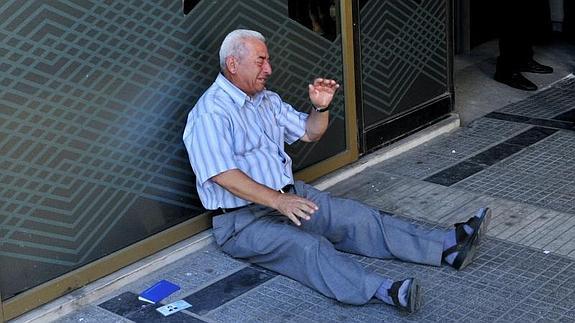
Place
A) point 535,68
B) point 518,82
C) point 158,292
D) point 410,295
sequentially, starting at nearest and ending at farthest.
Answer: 1. point 410,295
2. point 158,292
3. point 518,82
4. point 535,68

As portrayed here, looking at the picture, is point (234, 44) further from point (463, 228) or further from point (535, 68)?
point (535, 68)

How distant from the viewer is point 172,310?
3.99m

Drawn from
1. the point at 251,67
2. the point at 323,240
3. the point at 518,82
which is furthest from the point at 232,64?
the point at 518,82

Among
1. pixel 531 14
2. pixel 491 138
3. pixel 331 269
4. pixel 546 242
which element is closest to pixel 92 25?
pixel 331 269

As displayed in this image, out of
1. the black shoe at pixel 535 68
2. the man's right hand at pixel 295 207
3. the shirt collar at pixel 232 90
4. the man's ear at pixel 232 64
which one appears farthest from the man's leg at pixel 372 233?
the black shoe at pixel 535 68

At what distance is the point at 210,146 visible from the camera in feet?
13.4

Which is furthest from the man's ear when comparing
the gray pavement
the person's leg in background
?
the person's leg in background

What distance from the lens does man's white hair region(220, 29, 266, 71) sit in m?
4.21

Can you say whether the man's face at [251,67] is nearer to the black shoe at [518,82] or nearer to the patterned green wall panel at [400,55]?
the patterned green wall panel at [400,55]

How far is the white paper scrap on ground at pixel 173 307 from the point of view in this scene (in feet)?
13.1

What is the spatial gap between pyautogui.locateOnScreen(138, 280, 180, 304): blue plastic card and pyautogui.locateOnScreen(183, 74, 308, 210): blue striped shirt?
14.8 inches

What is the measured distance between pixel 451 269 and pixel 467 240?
144 millimetres

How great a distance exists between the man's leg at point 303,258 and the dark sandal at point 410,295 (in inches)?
3.1

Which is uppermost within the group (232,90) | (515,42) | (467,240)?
(232,90)
